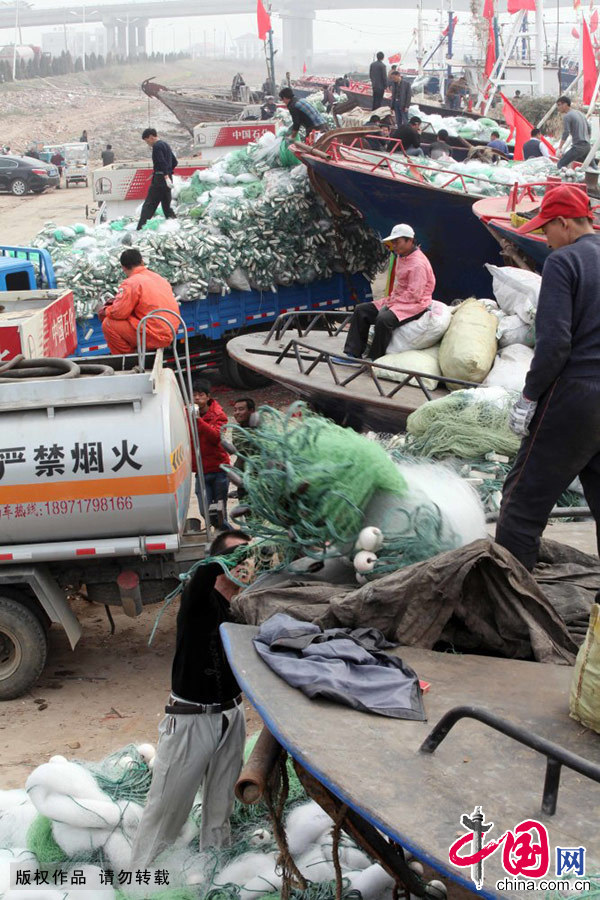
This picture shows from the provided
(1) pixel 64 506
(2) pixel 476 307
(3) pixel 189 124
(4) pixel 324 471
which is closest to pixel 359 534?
(4) pixel 324 471

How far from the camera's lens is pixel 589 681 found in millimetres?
2961

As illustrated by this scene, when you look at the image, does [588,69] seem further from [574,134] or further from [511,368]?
[511,368]

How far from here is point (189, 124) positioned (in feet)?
120

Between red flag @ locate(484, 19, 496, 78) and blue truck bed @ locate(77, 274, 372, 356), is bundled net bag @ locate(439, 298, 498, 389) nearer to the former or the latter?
blue truck bed @ locate(77, 274, 372, 356)

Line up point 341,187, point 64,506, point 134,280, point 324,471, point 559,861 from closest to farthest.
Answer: point 559,861, point 324,471, point 64,506, point 134,280, point 341,187

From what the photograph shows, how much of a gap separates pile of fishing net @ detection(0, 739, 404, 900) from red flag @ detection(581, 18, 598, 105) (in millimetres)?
15920

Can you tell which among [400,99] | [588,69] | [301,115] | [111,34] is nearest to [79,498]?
[301,115]

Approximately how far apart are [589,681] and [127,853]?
2.29m

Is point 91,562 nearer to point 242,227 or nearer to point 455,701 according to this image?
point 455,701

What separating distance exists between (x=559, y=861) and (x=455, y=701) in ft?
2.60

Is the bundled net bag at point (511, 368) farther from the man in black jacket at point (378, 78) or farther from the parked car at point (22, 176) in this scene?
the parked car at point (22, 176)

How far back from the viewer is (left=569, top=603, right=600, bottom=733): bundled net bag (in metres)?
2.91

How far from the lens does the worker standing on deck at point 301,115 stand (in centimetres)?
1462

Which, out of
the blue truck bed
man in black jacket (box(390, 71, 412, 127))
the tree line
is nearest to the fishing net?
the blue truck bed
